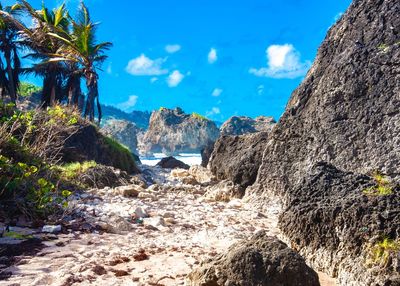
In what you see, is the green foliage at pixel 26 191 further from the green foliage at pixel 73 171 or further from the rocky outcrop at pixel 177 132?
the rocky outcrop at pixel 177 132

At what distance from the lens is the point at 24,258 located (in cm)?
397

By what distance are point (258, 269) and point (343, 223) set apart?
1277 millimetres

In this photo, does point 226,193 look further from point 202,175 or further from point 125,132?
point 125,132

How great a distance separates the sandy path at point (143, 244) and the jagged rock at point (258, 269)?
0.51 meters

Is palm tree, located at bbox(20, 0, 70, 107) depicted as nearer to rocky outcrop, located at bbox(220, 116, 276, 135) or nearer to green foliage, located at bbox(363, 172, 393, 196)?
green foliage, located at bbox(363, 172, 393, 196)

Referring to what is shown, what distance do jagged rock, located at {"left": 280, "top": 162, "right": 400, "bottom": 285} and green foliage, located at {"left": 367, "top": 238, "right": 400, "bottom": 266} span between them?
0.8 inches

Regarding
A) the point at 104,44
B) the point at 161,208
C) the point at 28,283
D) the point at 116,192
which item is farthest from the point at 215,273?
the point at 104,44

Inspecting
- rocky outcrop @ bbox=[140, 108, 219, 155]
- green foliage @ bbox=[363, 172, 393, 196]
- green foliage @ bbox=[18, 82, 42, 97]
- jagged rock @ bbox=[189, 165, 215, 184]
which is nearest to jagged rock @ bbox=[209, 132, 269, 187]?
jagged rock @ bbox=[189, 165, 215, 184]

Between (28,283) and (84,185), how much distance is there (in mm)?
6772

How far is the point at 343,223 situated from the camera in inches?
148

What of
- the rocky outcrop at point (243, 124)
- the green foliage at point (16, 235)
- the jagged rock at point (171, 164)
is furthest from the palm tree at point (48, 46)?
the rocky outcrop at point (243, 124)

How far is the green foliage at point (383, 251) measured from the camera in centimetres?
308

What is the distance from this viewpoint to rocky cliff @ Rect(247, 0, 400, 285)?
12.0ft

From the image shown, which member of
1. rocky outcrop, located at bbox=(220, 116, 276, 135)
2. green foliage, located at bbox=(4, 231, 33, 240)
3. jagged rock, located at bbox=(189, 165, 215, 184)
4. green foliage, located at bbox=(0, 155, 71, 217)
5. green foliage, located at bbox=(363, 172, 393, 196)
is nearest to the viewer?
green foliage, located at bbox=(363, 172, 393, 196)
